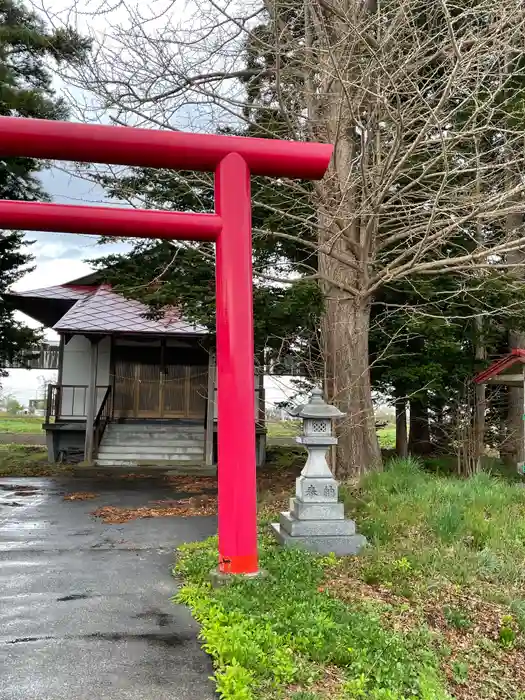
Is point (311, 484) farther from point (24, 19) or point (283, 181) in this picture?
point (24, 19)

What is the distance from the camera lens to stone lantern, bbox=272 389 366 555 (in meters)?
5.59

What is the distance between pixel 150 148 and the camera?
180 inches

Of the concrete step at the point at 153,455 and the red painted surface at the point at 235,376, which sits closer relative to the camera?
the red painted surface at the point at 235,376

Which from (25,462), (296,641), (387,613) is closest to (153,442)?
(25,462)

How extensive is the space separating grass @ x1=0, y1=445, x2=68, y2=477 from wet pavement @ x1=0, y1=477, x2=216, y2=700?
4.97 metres

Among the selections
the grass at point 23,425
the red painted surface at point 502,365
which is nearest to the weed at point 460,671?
the red painted surface at point 502,365

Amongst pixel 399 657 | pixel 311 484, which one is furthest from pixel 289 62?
pixel 399 657

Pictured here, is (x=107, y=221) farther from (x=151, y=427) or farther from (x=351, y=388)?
(x=151, y=427)

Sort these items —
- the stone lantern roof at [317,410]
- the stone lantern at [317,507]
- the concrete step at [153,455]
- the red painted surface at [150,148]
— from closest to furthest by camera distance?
the red painted surface at [150,148], the stone lantern at [317,507], the stone lantern roof at [317,410], the concrete step at [153,455]

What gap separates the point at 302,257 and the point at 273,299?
6.02 feet

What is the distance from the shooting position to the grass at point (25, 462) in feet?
40.7

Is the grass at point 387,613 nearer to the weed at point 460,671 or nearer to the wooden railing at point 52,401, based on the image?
the weed at point 460,671

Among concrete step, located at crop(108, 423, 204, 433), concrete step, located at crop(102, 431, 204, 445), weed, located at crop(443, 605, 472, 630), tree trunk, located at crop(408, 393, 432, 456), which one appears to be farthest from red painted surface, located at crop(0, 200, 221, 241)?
tree trunk, located at crop(408, 393, 432, 456)

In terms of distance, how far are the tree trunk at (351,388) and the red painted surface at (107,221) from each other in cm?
403
